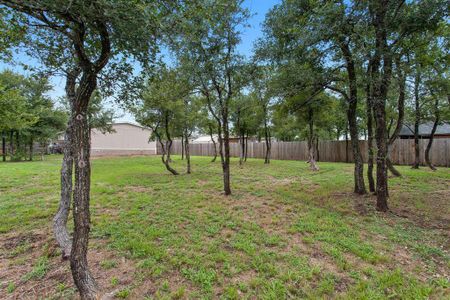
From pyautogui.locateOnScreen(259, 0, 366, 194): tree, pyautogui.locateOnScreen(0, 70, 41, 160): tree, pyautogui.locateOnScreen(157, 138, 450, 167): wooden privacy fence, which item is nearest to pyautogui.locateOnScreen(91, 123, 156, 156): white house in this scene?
pyautogui.locateOnScreen(0, 70, 41, 160): tree

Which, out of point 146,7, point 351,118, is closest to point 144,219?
point 146,7

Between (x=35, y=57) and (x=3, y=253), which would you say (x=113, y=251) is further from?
(x=35, y=57)

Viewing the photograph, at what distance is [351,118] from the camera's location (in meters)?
4.94

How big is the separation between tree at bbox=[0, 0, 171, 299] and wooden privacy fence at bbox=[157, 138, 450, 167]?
522 inches

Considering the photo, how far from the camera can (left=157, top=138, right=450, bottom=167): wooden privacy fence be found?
1024 cm

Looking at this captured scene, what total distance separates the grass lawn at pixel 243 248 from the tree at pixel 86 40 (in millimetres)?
530

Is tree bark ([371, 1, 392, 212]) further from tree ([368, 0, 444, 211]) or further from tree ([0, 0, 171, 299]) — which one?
tree ([0, 0, 171, 299])

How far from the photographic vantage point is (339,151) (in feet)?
44.8

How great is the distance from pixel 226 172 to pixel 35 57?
397 centimetres

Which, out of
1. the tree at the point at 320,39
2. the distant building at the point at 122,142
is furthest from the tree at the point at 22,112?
the tree at the point at 320,39

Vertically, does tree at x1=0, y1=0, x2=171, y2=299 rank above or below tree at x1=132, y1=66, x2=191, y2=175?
below

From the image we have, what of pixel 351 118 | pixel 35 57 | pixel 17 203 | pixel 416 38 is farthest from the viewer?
pixel 351 118

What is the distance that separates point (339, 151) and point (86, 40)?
1451 cm

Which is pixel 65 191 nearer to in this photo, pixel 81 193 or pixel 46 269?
pixel 46 269
